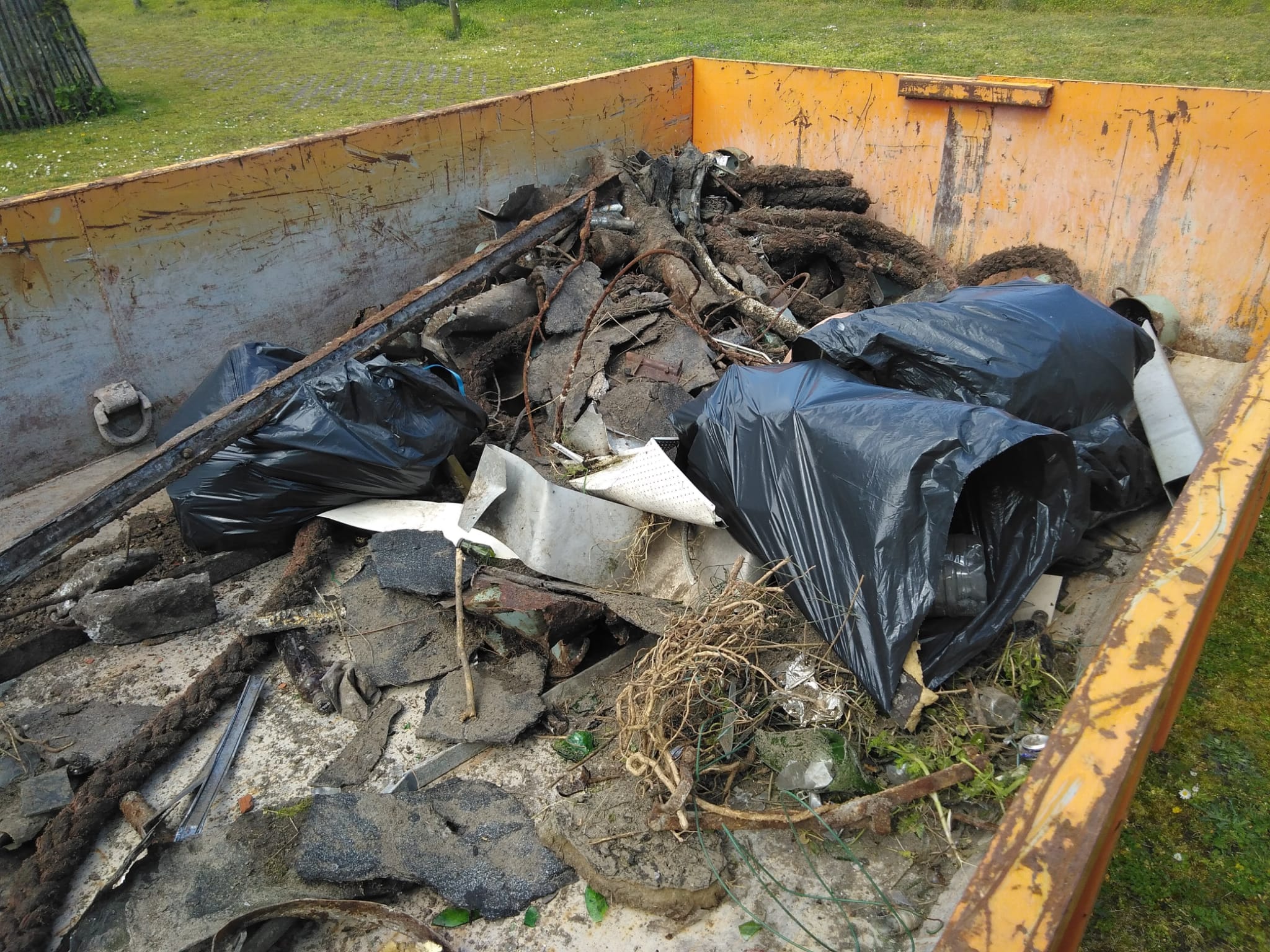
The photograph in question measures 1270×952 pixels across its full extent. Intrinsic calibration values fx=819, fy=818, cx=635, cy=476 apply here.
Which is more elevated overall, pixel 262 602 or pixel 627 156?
pixel 627 156

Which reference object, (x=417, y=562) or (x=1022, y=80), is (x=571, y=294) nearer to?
(x=417, y=562)

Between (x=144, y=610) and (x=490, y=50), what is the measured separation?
9.71 metres

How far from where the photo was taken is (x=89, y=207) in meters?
3.43

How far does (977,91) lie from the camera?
4.33m

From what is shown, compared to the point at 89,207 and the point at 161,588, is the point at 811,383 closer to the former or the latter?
the point at 161,588

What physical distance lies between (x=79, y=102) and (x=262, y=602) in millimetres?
7817

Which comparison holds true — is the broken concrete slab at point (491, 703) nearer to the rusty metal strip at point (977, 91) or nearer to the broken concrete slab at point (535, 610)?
the broken concrete slab at point (535, 610)

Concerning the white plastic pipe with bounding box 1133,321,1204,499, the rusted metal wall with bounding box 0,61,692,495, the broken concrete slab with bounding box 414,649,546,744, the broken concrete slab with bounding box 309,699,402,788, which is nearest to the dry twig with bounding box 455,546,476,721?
the broken concrete slab with bounding box 414,649,546,744

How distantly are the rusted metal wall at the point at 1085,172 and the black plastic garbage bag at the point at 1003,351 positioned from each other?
1250mm

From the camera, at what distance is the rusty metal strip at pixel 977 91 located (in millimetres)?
4137

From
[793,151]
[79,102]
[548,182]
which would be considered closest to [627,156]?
[548,182]

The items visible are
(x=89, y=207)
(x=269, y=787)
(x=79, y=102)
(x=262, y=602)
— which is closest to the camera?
(x=269, y=787)

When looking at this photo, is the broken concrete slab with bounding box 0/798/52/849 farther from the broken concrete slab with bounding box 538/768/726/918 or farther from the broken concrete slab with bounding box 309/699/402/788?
the broken concrete slab with bounding box 538/768/726/918

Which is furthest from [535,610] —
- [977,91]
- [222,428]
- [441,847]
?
[977,91]
